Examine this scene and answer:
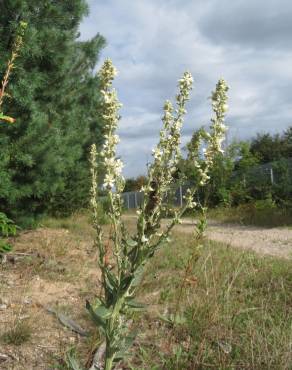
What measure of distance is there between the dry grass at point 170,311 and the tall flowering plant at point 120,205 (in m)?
0.40

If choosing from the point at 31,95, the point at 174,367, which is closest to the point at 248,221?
the point at 31,95

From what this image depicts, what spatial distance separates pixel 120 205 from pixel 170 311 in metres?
2.12

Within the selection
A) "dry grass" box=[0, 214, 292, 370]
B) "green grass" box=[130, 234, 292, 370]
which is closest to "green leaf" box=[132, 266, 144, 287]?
"dry grass" box=[0, 214, 292, 370]

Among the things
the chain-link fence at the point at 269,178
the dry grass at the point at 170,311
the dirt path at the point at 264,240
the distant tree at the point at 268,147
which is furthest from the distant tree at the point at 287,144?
the dry grass at the point at 170,311

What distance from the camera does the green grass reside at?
9.26 ft

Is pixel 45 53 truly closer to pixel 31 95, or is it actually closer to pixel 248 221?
pixel 31 95

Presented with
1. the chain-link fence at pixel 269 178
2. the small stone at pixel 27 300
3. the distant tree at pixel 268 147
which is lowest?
the small stone at pixel 27 300

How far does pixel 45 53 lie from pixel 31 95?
1.03m

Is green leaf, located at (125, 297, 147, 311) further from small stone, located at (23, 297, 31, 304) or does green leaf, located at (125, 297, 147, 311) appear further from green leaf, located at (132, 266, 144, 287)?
small stone, located at (23, 297, 31, 304)

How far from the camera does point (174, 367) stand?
288 cm

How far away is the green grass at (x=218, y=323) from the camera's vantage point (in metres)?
2.82

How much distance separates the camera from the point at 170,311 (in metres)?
3.89

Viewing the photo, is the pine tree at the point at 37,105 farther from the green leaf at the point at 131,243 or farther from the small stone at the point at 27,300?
the green leaf at the point at 131,243

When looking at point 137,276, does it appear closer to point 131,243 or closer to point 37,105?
point 131,243
